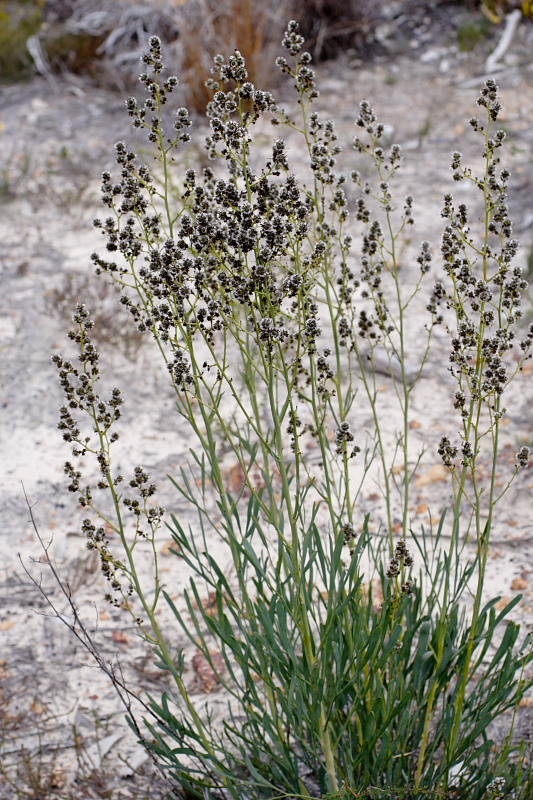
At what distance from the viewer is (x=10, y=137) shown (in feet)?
25.2

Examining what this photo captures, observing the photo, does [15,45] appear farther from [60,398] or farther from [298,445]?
[298,445]

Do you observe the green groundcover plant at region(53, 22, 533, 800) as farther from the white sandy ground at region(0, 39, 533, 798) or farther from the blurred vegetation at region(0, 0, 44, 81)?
the blurred vegetation at region(0, 0, 44, 81)

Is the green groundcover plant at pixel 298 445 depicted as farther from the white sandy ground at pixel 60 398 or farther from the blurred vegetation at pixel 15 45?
the blurred vegetation at pixel 15 45

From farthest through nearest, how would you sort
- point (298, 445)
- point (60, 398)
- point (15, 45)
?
point (15, 45) < point (60, 398) < point (298, 445)

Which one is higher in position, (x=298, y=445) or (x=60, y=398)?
(x=60, y=398)

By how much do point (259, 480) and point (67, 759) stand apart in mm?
1544

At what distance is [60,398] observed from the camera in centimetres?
458

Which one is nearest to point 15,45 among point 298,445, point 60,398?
point 60,398

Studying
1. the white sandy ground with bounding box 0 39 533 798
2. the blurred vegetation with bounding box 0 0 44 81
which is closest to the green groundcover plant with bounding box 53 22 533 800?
the white sandy ground with bounding box 0 39 533 798

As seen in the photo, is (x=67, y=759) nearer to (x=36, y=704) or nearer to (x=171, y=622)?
(x=36, y=704)

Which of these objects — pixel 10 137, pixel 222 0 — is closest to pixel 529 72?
pixel 222 0

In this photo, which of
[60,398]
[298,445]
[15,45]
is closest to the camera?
[298,445]

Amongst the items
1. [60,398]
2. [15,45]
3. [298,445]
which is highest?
[15,45]

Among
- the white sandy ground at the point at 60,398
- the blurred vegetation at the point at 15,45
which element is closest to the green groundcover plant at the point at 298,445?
the white sandy ground at the point at 60,398
